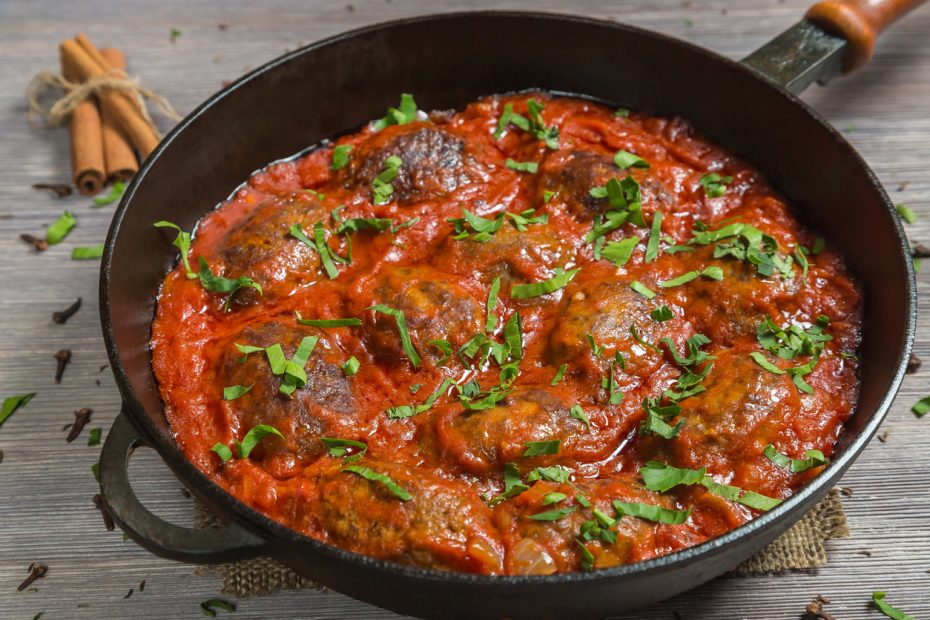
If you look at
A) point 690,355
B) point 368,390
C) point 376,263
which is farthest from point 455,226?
point 690,355

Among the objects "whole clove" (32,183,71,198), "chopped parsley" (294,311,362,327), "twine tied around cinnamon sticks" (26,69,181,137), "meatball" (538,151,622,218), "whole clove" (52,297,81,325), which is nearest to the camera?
"chopped parsley" (294,311,362,327)

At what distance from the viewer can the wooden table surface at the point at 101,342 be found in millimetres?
3576

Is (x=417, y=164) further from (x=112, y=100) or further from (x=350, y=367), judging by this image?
(x=112, y=100)

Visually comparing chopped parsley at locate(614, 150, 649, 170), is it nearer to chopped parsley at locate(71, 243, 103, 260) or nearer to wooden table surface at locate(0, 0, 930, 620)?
wooden table surface at locate(0, 0, 930, 620)

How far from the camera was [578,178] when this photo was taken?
13.6ft

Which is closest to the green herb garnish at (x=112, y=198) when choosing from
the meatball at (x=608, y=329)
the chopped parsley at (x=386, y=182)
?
the chopped parsley at (x=386, y=182)

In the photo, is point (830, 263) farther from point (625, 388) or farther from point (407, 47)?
point (407, 47)

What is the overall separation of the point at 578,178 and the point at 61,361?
264cm

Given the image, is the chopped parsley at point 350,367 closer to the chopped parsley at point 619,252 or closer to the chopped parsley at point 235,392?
the chopped parsley at point 235,392

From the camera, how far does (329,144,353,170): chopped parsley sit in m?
4.39

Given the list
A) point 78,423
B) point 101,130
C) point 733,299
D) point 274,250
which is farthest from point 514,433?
point 101,130

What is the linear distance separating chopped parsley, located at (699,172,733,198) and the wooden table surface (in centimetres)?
121

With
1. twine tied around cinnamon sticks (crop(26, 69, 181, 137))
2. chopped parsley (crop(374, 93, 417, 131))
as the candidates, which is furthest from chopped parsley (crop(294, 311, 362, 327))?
twine tied around cinnamon sticks (crop(26, 69, 181, 137))

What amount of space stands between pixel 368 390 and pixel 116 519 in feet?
3.46
